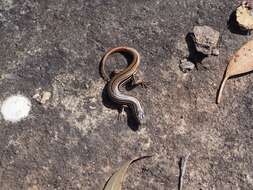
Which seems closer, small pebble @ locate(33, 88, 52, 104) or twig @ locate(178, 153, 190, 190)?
twig @ locate(178, 153, 190, 190)

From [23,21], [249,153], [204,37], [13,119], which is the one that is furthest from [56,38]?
[249,153]

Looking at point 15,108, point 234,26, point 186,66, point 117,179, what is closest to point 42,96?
point 15,108

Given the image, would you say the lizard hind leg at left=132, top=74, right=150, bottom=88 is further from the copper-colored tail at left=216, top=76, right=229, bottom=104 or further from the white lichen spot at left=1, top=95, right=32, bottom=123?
the white lichen spot at left=1, top=95, right=32, bottom=123

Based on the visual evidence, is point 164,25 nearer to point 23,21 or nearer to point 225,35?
point 225,35

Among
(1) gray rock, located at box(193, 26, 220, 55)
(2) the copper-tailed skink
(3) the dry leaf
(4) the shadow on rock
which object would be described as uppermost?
(4) the shadow on rock

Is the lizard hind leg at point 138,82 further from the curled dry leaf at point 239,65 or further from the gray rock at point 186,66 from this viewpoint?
the curled dry leaf at point 239,65

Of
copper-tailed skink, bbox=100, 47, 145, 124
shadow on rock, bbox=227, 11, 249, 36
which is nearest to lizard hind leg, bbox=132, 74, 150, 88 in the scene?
copper-tailed skink, bbox=100, 47, 145, 124

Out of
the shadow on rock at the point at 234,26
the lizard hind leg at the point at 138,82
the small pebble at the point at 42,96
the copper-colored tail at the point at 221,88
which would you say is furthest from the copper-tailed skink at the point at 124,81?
the shadow on rock at the point at 234,26
